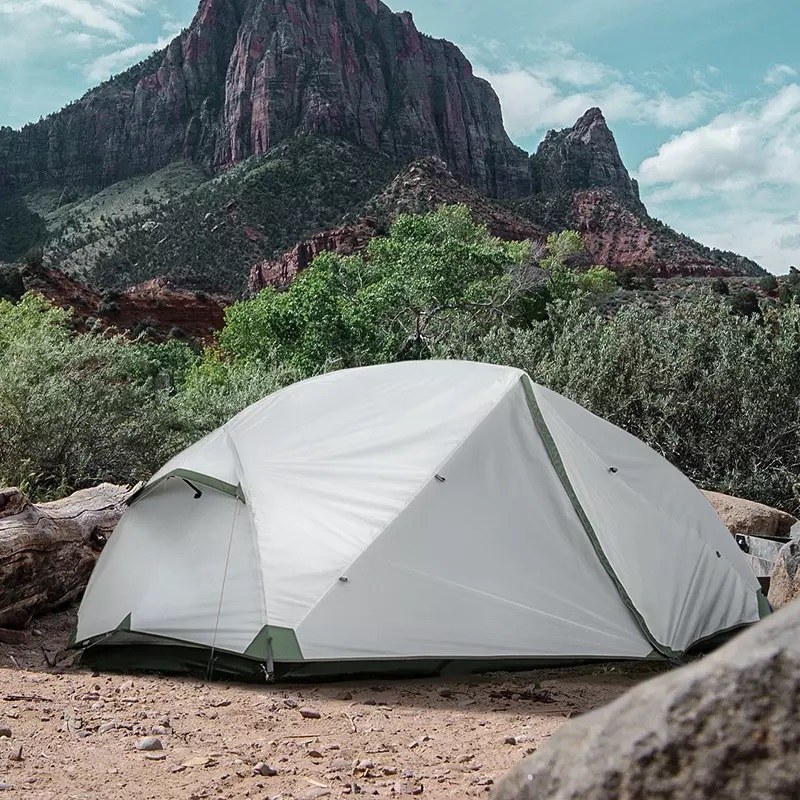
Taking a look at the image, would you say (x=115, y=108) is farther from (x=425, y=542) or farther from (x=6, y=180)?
(x=425, y=542)

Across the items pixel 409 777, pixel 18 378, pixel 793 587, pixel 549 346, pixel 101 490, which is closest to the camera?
pixel 409 777

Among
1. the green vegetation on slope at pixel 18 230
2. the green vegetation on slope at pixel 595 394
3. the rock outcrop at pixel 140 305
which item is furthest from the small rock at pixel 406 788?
the green vegetation on slope at pixel 18 230

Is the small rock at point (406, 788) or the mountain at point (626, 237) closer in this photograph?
the small rock at point (406, 788)

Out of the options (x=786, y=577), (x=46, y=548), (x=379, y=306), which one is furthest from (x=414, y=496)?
(x=379, y=306)

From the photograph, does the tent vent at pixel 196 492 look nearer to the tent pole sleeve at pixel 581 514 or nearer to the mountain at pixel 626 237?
the tent pole sleeve at pixel 581 514

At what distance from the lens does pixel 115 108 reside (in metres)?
118

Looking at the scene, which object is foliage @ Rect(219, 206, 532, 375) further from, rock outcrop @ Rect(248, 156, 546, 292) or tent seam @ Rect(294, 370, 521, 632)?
rock outcrop @ Rect(248, 156, 546, 292)

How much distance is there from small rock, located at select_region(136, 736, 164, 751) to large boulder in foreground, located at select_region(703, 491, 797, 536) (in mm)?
5484

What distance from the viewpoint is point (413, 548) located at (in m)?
4.32

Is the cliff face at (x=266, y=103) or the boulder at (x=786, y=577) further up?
the cliff face at (x=266, y=103)

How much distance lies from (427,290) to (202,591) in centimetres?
1629

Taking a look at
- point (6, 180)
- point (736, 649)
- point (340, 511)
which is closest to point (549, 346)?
point (340, 511)

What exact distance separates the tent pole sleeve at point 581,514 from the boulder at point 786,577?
68.6 inches

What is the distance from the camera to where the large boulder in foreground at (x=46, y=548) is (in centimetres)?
525
